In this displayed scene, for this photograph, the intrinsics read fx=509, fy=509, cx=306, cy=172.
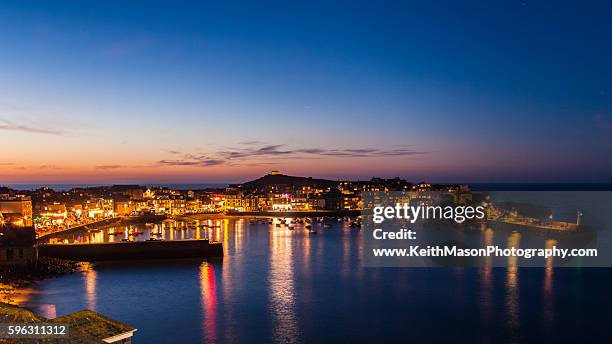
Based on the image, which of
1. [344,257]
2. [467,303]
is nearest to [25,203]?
[344,257]

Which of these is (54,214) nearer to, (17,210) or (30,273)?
(17,210)

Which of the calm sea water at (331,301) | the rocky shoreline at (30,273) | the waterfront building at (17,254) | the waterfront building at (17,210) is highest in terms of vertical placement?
the waterfront building at (17,210)

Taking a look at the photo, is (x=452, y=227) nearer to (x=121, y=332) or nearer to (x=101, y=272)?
(x=101, y=272)

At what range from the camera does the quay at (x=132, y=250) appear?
25.8 metres

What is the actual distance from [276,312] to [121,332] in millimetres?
11794

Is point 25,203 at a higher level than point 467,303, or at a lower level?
higher

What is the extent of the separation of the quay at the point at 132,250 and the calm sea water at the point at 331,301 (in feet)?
3.80

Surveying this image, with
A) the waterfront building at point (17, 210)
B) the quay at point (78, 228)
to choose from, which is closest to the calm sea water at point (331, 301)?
the quay at point (78, 228)

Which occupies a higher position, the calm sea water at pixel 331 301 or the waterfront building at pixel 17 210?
the waterfront building at pixel 17 210

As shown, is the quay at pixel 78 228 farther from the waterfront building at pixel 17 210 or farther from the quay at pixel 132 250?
the quay at pixel 132 250

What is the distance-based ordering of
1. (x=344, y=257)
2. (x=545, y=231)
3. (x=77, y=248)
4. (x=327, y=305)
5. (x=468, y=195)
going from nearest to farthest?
(x=327, y=305)
(x=77, y=248)
(x=344, y=257)
(x=545, y=231)
(x=468, y=195)

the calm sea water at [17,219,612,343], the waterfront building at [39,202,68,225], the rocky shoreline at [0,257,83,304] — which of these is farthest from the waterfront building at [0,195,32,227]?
the calm sea water at [17,219,612,343]

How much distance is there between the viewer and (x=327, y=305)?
54.6 feet

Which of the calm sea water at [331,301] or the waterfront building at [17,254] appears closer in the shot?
the calm sea water at [331,301]
